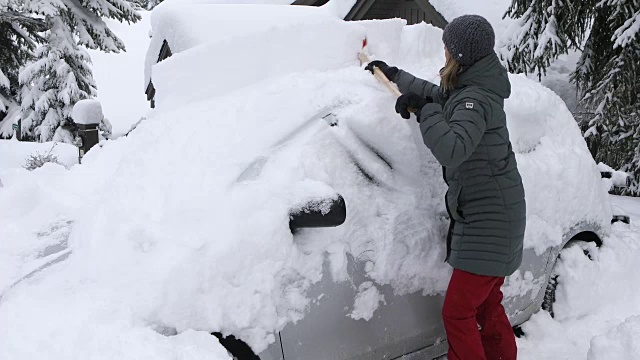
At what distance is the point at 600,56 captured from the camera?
771 centimetres

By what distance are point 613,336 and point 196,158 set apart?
2.16m

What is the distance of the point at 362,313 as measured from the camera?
221 cm

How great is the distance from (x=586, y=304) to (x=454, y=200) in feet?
4.89

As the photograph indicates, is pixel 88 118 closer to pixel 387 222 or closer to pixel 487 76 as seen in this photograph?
pixel 387 222

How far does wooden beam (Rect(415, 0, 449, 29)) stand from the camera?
9.92 meters

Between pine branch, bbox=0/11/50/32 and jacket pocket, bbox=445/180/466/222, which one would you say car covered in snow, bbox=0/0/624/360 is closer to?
jacket pocket, bbox=445/180/466/222

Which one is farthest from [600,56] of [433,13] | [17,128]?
[17,128]

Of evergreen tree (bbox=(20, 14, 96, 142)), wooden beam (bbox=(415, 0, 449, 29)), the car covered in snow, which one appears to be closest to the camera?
the car covered in snow

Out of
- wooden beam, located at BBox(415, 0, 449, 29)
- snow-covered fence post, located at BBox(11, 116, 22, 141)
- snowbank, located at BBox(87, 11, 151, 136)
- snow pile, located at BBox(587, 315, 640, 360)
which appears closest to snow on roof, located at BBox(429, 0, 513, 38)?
wooden beam, located at BBox(415, 0, 449, 29)

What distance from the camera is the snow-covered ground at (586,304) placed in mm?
2990

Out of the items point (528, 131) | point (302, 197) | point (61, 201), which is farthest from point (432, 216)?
point (61, 201)

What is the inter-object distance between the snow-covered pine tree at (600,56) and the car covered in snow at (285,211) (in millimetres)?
4214

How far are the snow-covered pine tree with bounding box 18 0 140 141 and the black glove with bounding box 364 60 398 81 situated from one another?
41.6 ft

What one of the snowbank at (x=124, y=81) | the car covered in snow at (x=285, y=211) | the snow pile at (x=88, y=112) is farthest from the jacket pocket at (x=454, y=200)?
the snowbank at (x=124, y=81)
